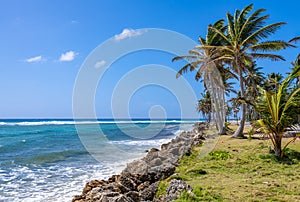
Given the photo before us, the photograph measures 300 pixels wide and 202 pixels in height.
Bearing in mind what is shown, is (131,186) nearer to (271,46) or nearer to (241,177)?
(241,177)

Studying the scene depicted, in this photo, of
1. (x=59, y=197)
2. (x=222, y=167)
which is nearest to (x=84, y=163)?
(x=59, y=197)

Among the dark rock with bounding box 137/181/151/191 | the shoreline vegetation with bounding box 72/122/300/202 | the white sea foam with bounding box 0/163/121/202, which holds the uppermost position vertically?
the shoreline vegetation with bounding box 72/122/300/202

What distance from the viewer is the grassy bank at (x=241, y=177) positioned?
5.94 metres

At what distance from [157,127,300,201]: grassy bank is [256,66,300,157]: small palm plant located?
33.3 inches

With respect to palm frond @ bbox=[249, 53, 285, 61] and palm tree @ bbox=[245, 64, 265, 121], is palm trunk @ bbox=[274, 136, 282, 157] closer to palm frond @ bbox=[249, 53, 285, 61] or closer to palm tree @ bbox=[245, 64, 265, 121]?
palm tree @ bbox=[245, 64, 265, 121]

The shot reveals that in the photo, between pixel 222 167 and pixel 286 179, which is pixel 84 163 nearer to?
pixel 222 167

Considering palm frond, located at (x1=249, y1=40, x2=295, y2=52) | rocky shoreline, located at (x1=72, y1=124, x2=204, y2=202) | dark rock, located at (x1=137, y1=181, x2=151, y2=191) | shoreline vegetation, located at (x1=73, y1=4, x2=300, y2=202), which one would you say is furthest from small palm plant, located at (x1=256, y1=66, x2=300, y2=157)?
palm frond, located at (x1=249, y1=40, x2=295, y2=52)

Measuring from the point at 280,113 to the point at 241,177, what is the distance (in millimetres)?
3968

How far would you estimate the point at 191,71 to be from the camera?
23484 millimetres

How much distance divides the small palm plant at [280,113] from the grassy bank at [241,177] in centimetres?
84

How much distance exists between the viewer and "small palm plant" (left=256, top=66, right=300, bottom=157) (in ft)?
33.9

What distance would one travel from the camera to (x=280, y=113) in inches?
415

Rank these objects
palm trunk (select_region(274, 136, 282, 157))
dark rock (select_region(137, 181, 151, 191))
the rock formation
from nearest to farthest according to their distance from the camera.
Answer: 1. the rock formation
2. dark rock (select_region(137, 181, 151, 191))
3. palm trunk (select_region(274, 136, 282, 157))

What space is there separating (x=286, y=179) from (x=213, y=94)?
1646 centimetres
